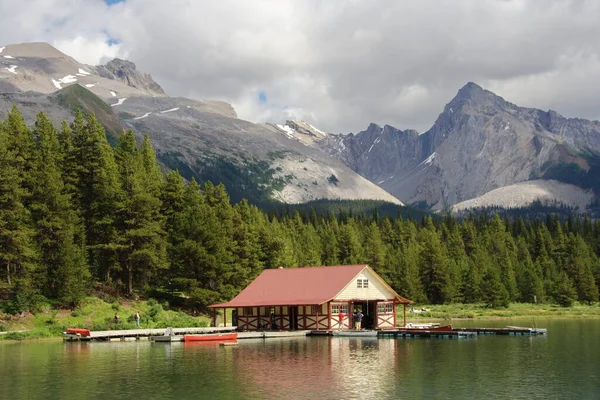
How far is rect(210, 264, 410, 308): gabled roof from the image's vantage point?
74.2 meters

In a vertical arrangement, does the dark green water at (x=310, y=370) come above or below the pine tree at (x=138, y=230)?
below

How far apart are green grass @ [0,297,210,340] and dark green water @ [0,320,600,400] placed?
232 inches

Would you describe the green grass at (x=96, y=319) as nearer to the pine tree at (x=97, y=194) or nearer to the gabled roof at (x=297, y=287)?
the pine tree at (x=97, y=194)

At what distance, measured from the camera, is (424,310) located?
408 ft

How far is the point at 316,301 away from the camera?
2840 inches

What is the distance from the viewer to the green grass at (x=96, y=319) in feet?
224

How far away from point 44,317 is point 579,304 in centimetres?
10344

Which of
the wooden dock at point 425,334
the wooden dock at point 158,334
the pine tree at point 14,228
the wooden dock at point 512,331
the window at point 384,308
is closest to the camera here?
the wooden dock at point 158,334

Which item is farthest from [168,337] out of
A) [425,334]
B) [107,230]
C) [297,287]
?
[425,334]

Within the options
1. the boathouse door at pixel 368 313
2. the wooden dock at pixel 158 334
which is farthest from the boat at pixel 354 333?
the boathouse door at pixel 368 313

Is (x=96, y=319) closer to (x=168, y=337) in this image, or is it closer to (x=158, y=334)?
(x=158, y=334)

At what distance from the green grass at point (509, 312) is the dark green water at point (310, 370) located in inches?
1864

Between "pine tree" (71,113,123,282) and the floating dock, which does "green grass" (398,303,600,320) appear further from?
"pine tree" (71,113,123,282)

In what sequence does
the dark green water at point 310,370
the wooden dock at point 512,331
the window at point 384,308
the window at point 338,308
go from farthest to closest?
1. the window at point 384,308
2. the window at point 338,308
3. the wooden dock at point 512,331
4. the dark green water at point 310,370
